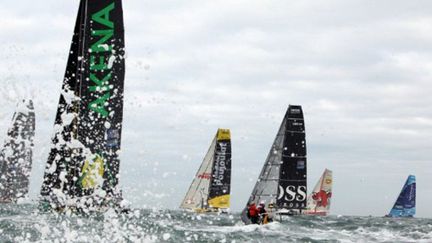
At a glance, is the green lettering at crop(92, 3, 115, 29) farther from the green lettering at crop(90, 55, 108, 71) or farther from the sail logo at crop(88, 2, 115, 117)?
the green lettering at crop(90, 55, 108, 71)

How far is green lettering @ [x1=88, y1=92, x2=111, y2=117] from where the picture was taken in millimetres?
18000

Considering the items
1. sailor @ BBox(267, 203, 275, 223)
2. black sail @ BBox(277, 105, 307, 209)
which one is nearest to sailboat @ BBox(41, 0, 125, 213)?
sailor @ BBox(267, 203, 275, 223)

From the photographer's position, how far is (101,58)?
59.5ft

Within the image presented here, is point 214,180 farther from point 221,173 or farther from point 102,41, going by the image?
point 102,41

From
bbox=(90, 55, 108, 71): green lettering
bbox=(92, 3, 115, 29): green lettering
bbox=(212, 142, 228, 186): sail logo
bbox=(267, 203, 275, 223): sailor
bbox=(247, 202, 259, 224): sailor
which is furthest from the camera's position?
bbox=(212, 142, 228, 186): sail logo

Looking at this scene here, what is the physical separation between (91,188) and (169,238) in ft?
10.3

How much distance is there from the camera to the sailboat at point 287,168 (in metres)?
36.4

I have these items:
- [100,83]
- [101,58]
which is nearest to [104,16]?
[101,58]

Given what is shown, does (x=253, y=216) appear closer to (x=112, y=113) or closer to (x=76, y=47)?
(x=112, y=113)

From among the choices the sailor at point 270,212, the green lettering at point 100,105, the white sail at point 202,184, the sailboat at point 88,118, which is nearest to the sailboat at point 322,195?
the white sail at point 202,184

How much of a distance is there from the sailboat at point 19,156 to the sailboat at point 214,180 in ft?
45.9

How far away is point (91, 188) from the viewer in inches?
715

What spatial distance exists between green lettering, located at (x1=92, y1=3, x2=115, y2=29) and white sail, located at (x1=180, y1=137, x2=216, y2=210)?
30498mm

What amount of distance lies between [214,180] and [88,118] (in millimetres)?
30913
